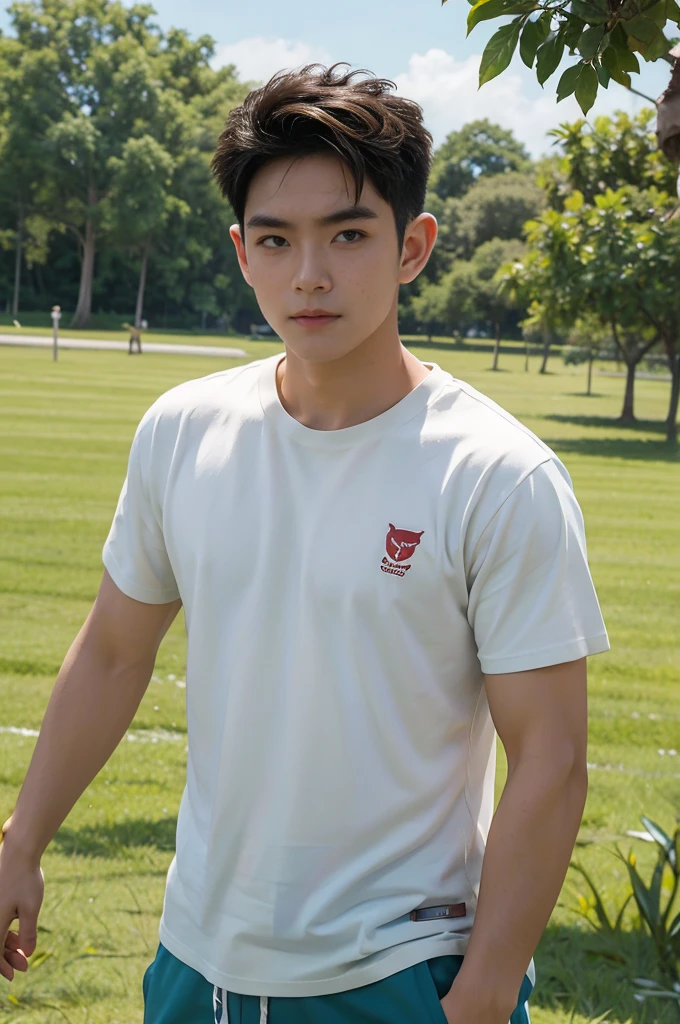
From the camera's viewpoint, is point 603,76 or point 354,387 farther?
point 603,76

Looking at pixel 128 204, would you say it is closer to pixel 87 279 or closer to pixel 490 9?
pixel 87 279

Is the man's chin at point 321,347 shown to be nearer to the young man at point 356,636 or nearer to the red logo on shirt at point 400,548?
the young man at point 356,636

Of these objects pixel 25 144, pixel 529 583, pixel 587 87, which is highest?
pixel 25 144

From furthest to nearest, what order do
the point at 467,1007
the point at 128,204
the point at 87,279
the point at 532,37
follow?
1. the point at 87,279
2. the point at 128,204
3. the point at 532,37
4. the point at 467,1007

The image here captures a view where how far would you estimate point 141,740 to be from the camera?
599 cm

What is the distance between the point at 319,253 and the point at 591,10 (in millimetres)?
626

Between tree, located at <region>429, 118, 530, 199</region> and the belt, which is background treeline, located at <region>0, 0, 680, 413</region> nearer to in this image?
tree, located at <region>429, 118, 530, 199</region>

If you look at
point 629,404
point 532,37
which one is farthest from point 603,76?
point 629,404

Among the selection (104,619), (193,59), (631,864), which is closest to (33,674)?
(631,864)

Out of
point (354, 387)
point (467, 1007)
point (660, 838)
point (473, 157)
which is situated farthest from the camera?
point (473, 157)

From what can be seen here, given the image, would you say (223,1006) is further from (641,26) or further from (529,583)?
(641,26)

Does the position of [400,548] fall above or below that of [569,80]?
below

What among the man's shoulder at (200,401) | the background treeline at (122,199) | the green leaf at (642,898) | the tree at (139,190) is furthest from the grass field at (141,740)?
the background treeline at (122,199)

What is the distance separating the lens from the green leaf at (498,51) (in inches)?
71.0
